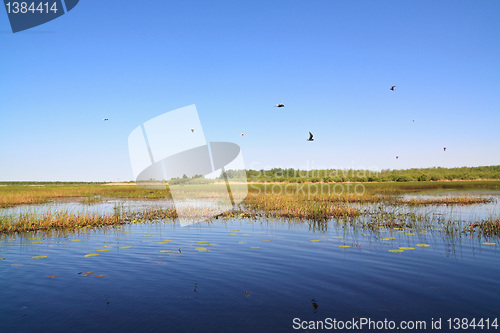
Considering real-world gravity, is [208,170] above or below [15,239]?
above

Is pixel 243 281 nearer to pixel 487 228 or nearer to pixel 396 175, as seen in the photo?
pixel 487 228

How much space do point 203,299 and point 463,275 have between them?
7.26m

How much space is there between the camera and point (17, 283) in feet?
29.0

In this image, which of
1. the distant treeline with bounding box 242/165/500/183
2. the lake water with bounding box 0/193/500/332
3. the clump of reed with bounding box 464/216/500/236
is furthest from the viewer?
the distant treeline with bounding box 242/165/500/183

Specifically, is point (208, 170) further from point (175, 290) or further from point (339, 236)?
point (175, 290)

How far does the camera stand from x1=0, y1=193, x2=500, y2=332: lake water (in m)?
6.68

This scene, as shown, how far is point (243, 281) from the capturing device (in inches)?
358

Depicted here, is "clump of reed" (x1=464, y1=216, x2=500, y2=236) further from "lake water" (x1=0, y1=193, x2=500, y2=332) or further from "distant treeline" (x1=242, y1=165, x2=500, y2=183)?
"distant treeline" (x1=242, y1=165, x2=500, y2=183)

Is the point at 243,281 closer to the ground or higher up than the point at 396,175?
closer to the ground

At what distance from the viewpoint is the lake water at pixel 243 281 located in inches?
263

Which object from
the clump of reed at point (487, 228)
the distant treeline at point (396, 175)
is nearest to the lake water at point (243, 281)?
the clump of reed at point (487, 228)

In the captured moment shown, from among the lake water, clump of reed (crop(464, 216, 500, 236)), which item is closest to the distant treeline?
clump of reed (crop(464, 216, 500, 236))

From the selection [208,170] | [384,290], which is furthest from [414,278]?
[208,170]

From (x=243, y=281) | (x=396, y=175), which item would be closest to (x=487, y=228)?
(x=243, y=281)
